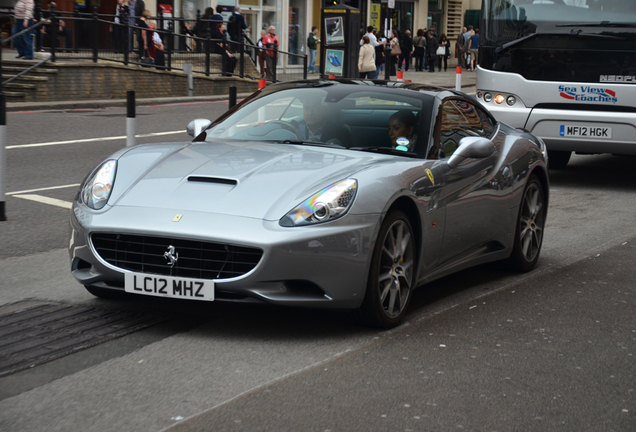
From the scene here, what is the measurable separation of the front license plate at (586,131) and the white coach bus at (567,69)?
1 centimetres

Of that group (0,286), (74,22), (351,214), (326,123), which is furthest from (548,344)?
(74,22)

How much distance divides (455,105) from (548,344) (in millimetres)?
1963

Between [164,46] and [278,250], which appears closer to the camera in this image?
[278,250]

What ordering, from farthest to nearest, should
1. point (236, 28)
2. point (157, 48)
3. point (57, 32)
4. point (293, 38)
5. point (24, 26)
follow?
point (293, 38) → point (236, 28) → point (157, 48) → point (24, 26) → point (57, 32)

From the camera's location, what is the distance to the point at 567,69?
11078 millimetres

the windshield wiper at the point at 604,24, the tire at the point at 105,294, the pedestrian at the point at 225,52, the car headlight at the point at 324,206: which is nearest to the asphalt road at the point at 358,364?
the tire at the point at 105,294

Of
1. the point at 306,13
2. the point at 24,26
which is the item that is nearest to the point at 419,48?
the point at 306,13

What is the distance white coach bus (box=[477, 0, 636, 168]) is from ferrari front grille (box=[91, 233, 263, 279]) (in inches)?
293

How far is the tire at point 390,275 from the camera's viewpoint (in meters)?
4.84

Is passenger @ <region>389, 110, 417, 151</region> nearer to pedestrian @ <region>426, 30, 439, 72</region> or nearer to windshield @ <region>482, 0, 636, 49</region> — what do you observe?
windshield @ <region>482, 0, 636, 49</region>

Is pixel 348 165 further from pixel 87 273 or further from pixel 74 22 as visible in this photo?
pixel 74 22

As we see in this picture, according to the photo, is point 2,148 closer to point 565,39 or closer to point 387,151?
point 387,151

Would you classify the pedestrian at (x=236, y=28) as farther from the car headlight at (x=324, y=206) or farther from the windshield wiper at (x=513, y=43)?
the car headlight at (x=324, y=206)

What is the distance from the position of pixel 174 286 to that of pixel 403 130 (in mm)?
1836
